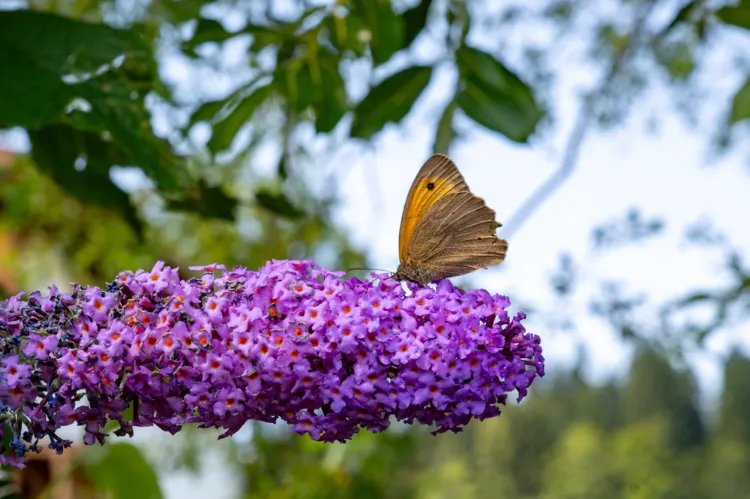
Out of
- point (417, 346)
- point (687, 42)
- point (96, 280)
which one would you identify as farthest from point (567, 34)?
point (417, 346)

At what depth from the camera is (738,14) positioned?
2463 millimetres

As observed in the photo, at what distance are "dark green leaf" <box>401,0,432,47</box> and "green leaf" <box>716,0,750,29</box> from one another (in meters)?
0.91

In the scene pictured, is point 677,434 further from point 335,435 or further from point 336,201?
point 335,435

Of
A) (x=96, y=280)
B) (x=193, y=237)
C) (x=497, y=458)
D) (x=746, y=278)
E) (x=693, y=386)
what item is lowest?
(x=746, y=278)

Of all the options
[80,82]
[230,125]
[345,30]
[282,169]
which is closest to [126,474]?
[282,169]

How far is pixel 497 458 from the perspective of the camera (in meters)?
32.9

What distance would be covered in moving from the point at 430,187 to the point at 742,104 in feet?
3.54

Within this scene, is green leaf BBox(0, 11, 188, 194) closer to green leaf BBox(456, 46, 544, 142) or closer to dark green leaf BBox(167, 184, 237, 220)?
dark green leaf BBox(167, 184, 237, 220)

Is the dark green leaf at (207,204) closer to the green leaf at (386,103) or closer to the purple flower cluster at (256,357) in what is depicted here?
the green leaf at (386,103)

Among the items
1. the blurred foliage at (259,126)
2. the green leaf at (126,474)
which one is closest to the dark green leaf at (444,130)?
the blurred foliage at (259,126)

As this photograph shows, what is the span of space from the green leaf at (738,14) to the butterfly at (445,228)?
103 centimetres

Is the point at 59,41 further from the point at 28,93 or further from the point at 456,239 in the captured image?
the point at 456,239

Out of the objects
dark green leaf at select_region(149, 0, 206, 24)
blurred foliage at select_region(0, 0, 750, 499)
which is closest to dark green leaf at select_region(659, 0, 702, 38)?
blurred foliage at select_region(0, 0, 750, 499)

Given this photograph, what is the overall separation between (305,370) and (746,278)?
2855 millimetres
